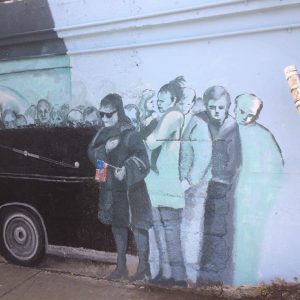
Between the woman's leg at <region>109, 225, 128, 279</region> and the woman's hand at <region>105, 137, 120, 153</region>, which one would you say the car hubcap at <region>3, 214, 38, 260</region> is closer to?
the woman's leg at <region>109, 225, 128, 279</region>

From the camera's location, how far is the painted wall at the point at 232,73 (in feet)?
13.4

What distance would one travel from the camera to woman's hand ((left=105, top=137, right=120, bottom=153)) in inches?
195

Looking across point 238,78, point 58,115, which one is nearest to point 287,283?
point 238,78

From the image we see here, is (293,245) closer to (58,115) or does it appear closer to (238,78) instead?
(238,78)

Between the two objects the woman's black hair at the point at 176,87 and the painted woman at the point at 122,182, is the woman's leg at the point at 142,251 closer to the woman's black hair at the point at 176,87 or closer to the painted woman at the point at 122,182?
the painted woman at the point at 122,182

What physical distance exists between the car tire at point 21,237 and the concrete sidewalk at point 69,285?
0.40ft

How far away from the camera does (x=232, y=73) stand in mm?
4258

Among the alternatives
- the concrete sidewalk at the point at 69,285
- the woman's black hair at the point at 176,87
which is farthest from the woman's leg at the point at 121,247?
the woman's black hair at the point at 176,87

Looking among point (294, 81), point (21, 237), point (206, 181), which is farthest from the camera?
point (21, 237)

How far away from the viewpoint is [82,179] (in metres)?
5.21

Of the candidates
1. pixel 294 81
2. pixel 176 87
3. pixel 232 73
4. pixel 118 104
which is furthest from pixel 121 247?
pixel 294 81

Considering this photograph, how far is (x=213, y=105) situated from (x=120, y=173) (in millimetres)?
1354

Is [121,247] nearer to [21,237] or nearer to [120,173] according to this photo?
[120,173]

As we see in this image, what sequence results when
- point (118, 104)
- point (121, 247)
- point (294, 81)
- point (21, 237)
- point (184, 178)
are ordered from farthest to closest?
point (21, 237)
point (121, 247)
point (118, 104)
point (184, 178)
point (294, 81)
